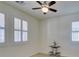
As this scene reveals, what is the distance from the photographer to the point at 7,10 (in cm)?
165

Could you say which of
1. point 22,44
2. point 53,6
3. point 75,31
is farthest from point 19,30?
point 75,31

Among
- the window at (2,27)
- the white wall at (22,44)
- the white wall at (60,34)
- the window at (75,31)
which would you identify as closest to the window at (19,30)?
the white wall at (22,44)

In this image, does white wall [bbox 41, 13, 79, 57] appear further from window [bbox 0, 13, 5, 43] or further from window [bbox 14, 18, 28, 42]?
window [bbox 0, 13, 5, 43]

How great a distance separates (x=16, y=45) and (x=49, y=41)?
1.59 feet

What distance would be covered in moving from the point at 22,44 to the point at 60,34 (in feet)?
1.89

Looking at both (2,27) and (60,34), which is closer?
Answer: (2,27)

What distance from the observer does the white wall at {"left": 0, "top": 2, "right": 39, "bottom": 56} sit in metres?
1.63

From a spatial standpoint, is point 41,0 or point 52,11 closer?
point 41,0

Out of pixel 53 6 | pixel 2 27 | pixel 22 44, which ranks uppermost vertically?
pixel 53 6

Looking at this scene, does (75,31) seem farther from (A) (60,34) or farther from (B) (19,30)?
(B) (19,30)

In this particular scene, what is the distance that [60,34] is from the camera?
1.71 meters

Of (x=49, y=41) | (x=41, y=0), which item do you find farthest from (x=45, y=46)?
(x=41, y=0)

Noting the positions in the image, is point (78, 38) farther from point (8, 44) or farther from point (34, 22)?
point (8, 44)

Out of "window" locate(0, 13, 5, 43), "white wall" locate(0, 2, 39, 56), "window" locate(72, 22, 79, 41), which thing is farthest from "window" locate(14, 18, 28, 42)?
"window" locate(72, 22, 79, 41)
